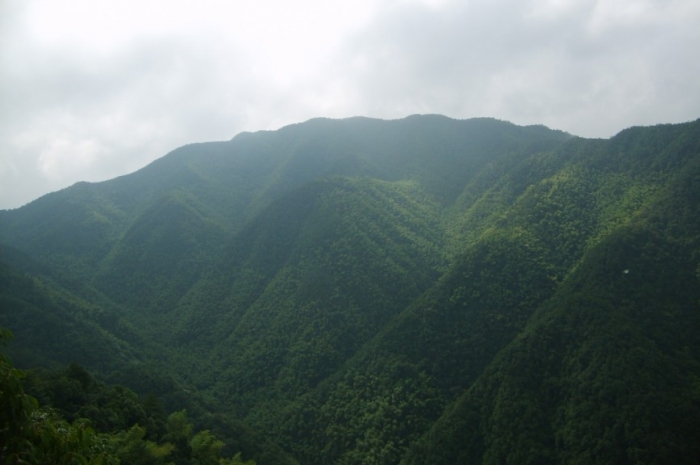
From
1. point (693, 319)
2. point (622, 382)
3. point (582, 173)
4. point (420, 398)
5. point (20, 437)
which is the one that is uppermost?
point (582, 173)

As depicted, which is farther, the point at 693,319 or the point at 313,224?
the point at 313,224

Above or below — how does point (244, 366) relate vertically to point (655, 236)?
below

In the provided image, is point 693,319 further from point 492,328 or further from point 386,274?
point 386,274

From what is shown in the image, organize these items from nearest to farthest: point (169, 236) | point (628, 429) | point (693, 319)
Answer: point (628, 429) → point (693, 319) → point (169, 236)

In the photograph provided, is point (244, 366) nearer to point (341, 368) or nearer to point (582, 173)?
point (341, 368)

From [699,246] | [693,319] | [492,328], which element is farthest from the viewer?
[492,328]

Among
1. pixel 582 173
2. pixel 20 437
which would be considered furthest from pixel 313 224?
pixel 20 437

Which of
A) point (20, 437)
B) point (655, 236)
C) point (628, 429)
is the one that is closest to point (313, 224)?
point (655, 236)
